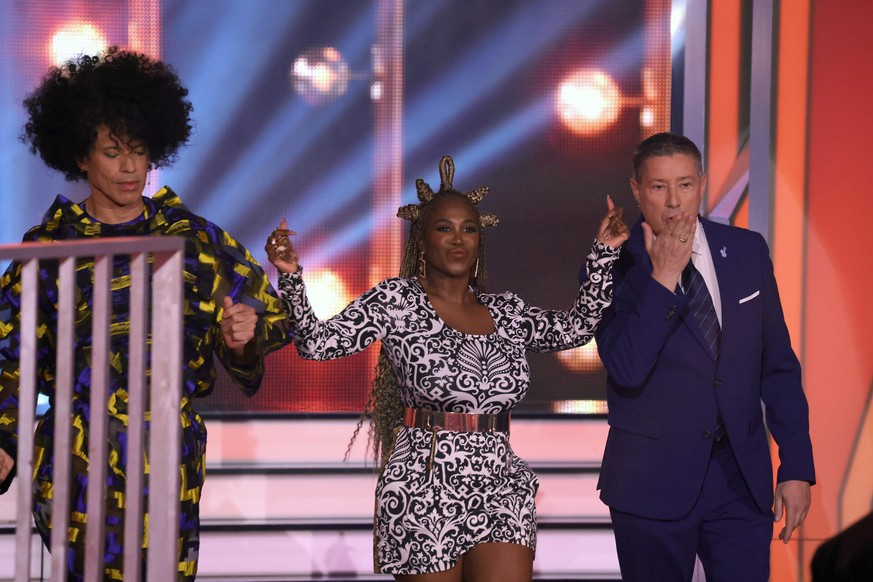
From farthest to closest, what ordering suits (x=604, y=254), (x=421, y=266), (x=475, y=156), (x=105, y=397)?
(x=475, y=156) < (x=421, y=266) < (x=604, y=254) < (x=105, y=397)

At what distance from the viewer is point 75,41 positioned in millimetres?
4504

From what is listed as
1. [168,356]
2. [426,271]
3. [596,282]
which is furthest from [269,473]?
[168,356]

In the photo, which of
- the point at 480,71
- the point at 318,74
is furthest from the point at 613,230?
the point at 318,74

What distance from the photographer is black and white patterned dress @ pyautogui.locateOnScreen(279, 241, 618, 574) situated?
3152mm

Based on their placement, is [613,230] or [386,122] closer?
[613,230]

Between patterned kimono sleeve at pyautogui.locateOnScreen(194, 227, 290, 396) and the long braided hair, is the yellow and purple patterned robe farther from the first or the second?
the long braided hair

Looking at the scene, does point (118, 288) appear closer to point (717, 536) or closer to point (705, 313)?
point (705, 313)

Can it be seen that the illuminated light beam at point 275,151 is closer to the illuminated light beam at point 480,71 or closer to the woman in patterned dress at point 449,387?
the illuminated light beam at point 480,71

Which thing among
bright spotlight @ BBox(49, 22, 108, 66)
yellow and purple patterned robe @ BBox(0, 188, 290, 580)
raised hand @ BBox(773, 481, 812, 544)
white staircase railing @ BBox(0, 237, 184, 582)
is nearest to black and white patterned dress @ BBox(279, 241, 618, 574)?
yellow and purple patterned robe @ BBox(0, 188, 290, 580)

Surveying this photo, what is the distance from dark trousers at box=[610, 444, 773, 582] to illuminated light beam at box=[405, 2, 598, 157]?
1950 millimetres

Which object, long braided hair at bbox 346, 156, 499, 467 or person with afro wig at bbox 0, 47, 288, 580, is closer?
person with afro wig at bbox 0, 47, 288, 580

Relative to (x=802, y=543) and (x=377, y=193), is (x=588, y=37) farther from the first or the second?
(x=802, y=543)

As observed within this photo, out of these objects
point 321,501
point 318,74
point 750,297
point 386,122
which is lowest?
point 321,501

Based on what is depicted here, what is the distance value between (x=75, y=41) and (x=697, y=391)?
2683 millimetres
